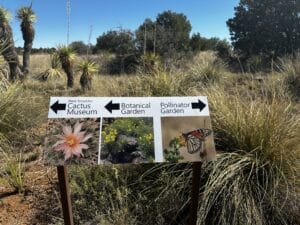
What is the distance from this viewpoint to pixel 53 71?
15766mm

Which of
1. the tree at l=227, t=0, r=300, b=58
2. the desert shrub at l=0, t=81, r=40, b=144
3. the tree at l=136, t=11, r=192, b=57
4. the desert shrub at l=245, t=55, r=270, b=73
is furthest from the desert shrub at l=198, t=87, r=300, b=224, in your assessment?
the tree at l=227, t=0, r=300, b=58

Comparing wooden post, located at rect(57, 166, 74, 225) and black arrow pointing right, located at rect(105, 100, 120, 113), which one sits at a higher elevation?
black arrow pointing right, located at rect(105, 100, 120, 113)

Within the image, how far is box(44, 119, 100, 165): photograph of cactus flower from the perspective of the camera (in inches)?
139

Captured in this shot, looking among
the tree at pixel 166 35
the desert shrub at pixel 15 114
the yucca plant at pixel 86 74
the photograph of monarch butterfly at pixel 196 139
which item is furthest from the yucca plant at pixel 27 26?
the photograph of monarch butterfly at pixel 196 139

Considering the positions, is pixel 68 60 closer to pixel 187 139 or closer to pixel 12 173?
pixel 12 173

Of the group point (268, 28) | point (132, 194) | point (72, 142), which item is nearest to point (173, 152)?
point (72, 142)

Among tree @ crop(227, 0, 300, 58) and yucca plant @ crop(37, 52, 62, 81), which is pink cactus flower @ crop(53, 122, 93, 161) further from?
tree @ crop(227, 0, 300, 58)

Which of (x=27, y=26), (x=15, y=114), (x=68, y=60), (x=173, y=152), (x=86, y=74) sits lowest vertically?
(x=173, y=152)

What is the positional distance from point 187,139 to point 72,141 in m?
0.99

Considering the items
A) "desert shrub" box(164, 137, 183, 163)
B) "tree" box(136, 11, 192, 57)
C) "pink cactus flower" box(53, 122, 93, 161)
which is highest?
"tree" box(136, 11, 192, 57)

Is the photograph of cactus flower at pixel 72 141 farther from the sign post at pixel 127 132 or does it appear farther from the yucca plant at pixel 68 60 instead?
the yucca plant at pixel 68 60

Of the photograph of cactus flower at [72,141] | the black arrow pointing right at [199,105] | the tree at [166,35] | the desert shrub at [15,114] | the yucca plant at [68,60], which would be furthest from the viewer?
the tree at [166,35]

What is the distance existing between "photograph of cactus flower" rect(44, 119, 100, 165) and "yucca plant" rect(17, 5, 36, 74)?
13755 mm

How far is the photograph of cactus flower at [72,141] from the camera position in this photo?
11.6 ft
